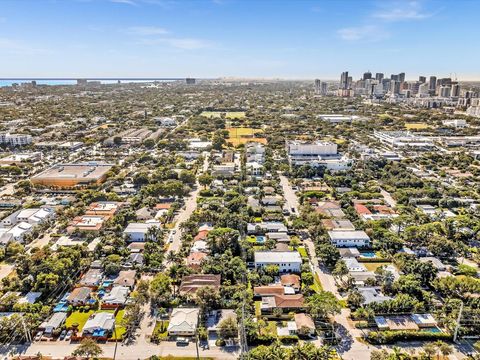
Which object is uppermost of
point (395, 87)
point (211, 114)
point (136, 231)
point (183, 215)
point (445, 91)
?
point (395, 87)

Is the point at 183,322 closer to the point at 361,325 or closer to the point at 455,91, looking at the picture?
the point at 361,325

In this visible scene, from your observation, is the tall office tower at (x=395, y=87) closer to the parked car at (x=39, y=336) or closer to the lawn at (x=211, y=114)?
the lawn at (x=211, y=114)

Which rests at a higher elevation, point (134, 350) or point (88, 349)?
point (88, 349)

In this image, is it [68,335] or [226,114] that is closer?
[68,335]

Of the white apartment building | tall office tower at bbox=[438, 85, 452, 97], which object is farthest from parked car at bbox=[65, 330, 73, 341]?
tall office tower at bbox=[438, 85, 452, 97]

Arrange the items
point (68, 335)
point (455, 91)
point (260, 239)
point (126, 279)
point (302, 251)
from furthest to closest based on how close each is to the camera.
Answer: point (455, 91) < point (260, 239) < point (302, 251) < point (126, 279) < point (68, 335)

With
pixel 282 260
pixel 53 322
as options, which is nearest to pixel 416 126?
pixel 282 260

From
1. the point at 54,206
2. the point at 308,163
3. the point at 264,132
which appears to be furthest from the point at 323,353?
the point at 264,132

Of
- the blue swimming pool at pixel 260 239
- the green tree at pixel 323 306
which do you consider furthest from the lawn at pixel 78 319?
the blue swimming pool at pixel 260 239
